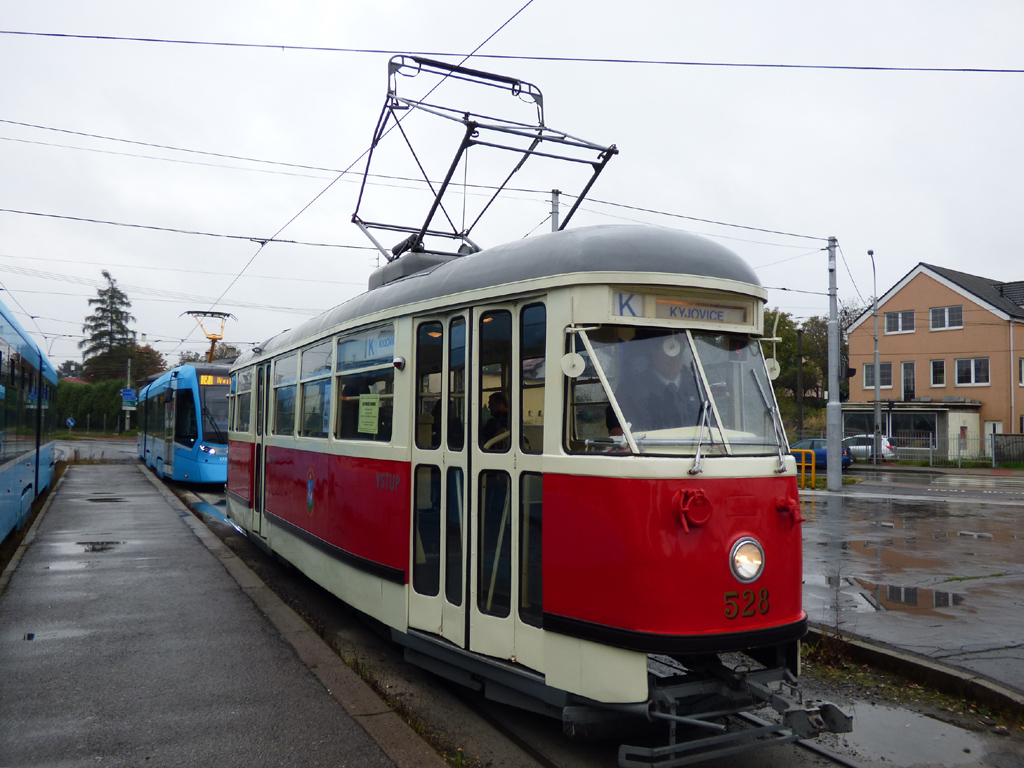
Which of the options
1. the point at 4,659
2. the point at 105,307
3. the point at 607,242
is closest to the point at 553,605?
the point at 607,242

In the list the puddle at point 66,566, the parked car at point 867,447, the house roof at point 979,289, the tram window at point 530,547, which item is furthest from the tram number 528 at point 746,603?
the house roof at point 979,289

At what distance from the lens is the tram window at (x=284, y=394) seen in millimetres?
8727

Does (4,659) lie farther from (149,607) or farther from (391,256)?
(391,256)

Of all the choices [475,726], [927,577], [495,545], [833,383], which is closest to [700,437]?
[495,545]

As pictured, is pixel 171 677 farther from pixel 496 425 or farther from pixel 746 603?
pixel 746 603

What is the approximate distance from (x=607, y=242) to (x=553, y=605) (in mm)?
2092

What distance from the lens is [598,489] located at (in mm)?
4367

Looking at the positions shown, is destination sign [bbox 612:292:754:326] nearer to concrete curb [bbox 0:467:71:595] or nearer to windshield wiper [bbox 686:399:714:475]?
windshield wiper [bbox 686:399:714:475]

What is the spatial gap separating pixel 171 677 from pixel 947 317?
46.4m

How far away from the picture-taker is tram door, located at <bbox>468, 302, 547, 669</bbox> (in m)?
4.77

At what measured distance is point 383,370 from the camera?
625cm

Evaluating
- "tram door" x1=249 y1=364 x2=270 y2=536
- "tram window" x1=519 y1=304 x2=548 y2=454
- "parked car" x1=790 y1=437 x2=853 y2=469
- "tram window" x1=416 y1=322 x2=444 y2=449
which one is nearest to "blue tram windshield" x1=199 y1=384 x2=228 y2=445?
"tram door" x1=249 y1=364 x2=270 y2=536

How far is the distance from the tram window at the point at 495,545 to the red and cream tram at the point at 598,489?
12 mm

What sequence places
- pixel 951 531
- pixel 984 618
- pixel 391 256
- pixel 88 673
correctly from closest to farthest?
pixel 88 673 → pixel 984 618 → pixel 391 256 → pixel 951 531
